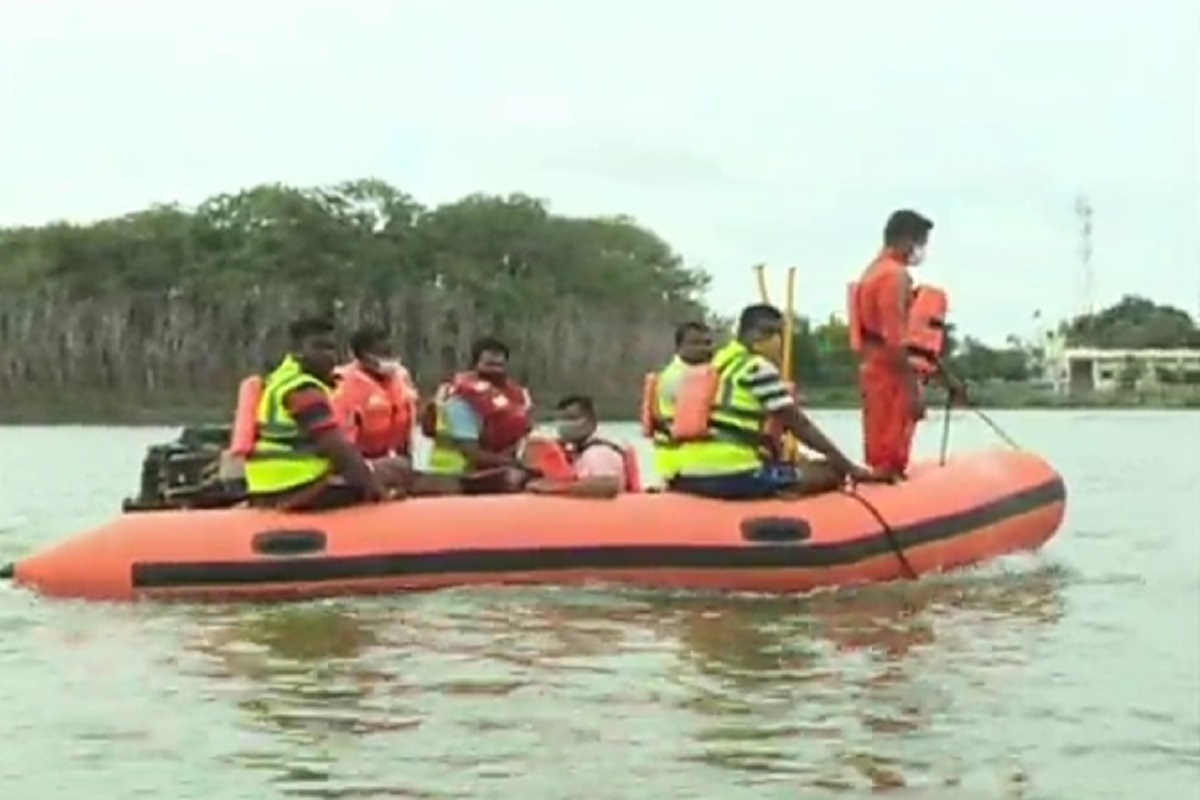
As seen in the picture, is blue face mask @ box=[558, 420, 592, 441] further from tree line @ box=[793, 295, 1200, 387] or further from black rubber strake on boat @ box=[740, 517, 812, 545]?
tree line @ box=[793, 295, 1200, 387]

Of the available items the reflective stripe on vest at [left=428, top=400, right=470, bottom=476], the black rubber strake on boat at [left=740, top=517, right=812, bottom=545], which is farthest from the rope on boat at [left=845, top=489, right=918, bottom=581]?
the reflective stripe on vest at [left=428, top=400, right=470, bottom=476]

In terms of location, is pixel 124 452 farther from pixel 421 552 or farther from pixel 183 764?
pixel 183 764

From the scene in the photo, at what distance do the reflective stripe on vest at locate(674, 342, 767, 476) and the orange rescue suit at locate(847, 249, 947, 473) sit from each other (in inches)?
34.7

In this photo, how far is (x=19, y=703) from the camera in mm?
8555

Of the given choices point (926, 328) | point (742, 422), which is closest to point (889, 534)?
point (742, 422)

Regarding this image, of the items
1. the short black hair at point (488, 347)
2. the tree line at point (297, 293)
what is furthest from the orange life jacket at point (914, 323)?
the tree line at point (297, 293)

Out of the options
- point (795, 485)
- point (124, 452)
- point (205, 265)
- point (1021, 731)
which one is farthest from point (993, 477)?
point (205, 265)

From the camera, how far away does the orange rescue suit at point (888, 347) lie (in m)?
12.2

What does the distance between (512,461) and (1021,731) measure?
16.2 ft

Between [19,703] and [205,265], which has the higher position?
[205,265]

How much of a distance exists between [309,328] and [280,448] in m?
0.60

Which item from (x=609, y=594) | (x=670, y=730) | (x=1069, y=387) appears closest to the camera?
(x=670, y=730)

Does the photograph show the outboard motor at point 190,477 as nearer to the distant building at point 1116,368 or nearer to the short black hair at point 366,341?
the short black hair at point 366,341

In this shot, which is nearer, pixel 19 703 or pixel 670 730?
pixel 670 730
